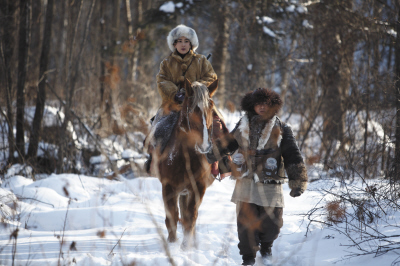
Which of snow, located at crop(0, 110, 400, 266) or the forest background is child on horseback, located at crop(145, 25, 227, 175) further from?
the forest background

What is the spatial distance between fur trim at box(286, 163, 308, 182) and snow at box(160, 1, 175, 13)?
10.4 m

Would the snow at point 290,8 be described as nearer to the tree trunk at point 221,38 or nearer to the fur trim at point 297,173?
the tree trunk at point 221,38

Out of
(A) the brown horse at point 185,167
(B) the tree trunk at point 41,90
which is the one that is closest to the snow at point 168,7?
(B) the tree trunk at point 41,90

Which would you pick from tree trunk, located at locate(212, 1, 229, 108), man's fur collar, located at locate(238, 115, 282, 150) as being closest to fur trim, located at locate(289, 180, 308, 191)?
man's fur collar, located at locate(238, 115, 282, 150)

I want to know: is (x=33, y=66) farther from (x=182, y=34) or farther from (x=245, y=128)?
(x=245, y=128)

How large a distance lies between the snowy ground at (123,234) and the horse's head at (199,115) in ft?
2.70

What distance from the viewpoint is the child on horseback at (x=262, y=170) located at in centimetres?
348

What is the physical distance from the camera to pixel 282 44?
11.4m

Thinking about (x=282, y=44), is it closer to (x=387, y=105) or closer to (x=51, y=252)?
(x=387, y=105)

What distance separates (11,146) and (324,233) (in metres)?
7.18

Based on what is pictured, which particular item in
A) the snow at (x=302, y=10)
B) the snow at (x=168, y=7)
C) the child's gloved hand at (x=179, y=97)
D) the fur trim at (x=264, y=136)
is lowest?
the fur trim at (x=264, y=136)

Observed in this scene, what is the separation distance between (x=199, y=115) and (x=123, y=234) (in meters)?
1.86

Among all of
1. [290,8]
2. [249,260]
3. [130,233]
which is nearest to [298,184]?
[249,260]

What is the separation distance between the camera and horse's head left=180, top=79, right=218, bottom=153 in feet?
11.6
